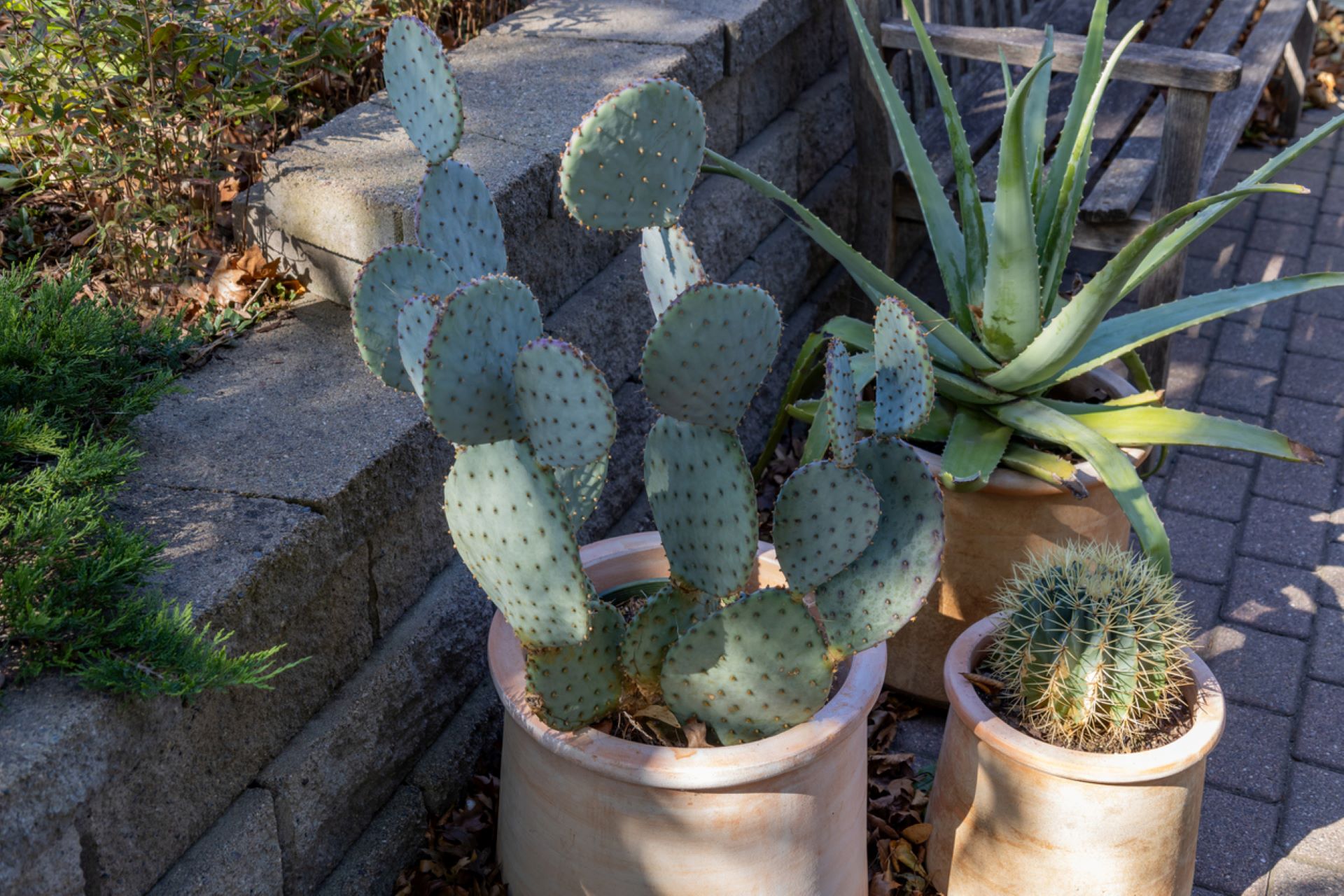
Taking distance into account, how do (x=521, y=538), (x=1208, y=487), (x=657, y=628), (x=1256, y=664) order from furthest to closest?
(x=1208, y=487)
(x=1256, y=664)
(x=657, y=628)
(x=521, y=538)

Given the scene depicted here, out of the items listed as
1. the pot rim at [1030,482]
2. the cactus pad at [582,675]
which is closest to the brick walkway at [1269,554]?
the pot rim at [1030,482]

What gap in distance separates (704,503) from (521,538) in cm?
29

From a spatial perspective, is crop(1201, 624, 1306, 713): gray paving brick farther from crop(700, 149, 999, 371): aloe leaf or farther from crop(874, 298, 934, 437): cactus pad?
crop(874, 298, 934, 437): cactus pad

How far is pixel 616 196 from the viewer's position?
176 centimetres

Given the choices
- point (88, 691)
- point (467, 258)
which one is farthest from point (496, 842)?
point (467, 258)

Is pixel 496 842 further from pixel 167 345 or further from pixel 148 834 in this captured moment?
pixel 167 345

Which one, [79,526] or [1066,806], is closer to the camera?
[79,526]

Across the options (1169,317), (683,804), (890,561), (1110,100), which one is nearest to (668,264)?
(890,561)

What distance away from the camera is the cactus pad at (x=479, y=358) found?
1.55 metres

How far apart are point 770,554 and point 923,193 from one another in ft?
3.40

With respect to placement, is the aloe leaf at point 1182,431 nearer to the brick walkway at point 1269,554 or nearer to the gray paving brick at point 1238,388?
the brick walkway at point 1269,554

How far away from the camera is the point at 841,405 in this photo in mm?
1701

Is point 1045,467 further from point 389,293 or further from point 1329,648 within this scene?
point 389,293

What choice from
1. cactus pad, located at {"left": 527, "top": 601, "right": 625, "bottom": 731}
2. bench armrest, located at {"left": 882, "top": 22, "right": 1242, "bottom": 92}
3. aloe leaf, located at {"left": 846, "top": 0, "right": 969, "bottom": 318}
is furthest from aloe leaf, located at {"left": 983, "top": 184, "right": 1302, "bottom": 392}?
cactus pad, located at {"left": 527, "top": 601, "right": 625, "bottom": 731}
